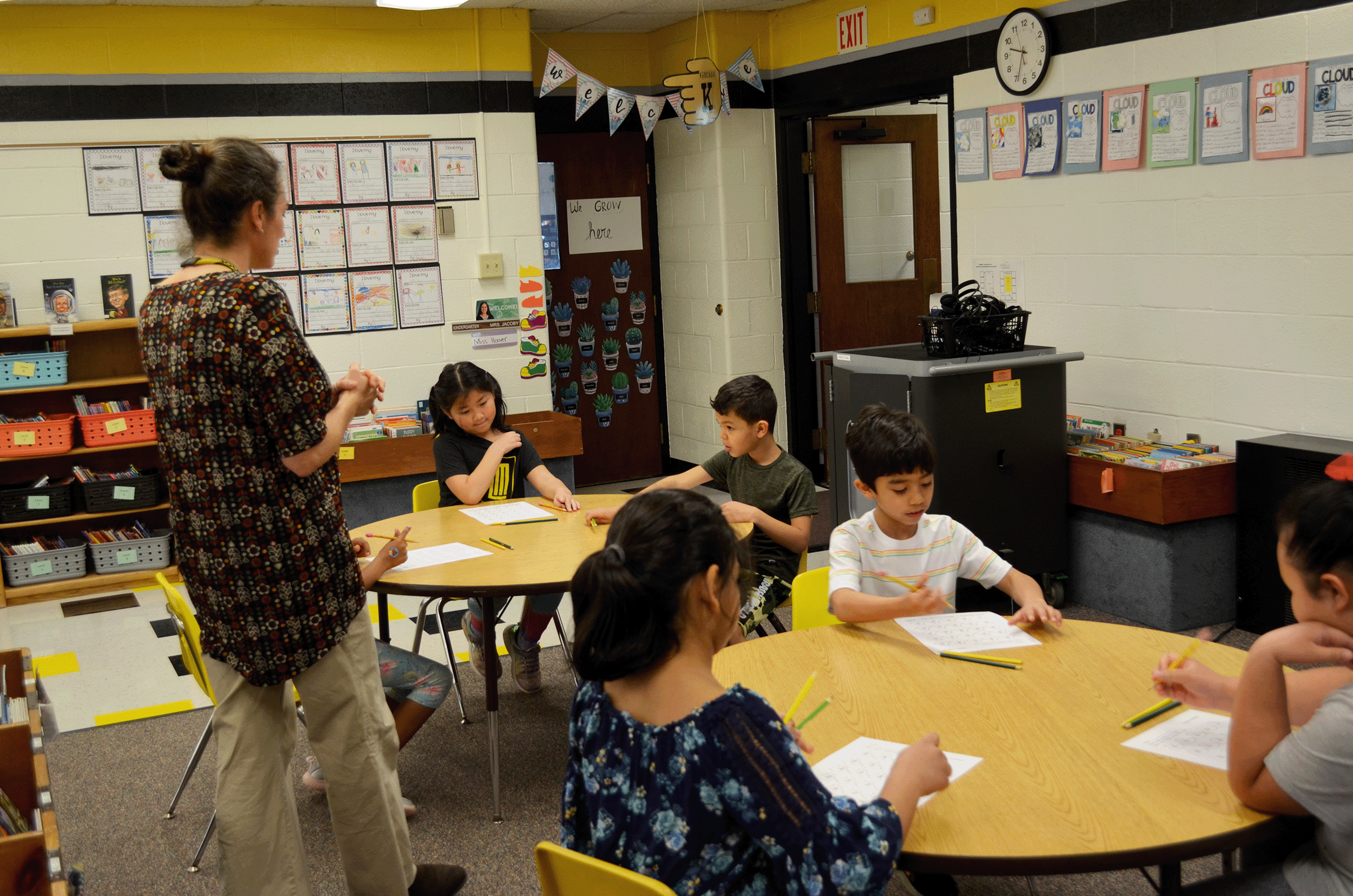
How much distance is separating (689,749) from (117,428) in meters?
4.77

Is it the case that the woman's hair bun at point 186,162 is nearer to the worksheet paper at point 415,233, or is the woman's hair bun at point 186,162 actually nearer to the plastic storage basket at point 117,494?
the plastic storage basket at point 117,494

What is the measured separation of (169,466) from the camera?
2092mm

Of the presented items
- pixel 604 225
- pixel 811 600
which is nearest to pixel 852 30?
pixel 604 225

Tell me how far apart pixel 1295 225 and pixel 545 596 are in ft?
8.79

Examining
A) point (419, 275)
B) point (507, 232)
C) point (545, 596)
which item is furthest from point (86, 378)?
point (545, 596)

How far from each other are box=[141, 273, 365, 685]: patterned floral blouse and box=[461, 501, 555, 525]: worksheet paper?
4.08ft

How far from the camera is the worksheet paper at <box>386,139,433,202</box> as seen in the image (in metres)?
5.86

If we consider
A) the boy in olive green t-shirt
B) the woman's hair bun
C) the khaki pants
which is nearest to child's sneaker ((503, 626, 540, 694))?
the boy in olive green t-shirt

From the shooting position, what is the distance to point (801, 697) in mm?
1811

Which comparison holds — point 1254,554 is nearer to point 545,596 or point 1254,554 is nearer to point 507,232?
point 545,596

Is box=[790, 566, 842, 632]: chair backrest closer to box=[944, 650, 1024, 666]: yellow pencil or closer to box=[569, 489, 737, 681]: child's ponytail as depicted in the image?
box=[944, 650, 1024, 666]: yellow pencil

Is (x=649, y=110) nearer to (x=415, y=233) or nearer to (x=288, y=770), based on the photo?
(x=415, y=233)

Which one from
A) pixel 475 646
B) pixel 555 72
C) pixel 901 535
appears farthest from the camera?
pixel 555 72

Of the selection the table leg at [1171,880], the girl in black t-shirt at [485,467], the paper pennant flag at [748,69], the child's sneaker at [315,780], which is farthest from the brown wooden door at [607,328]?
the table leg at [1171,880]
